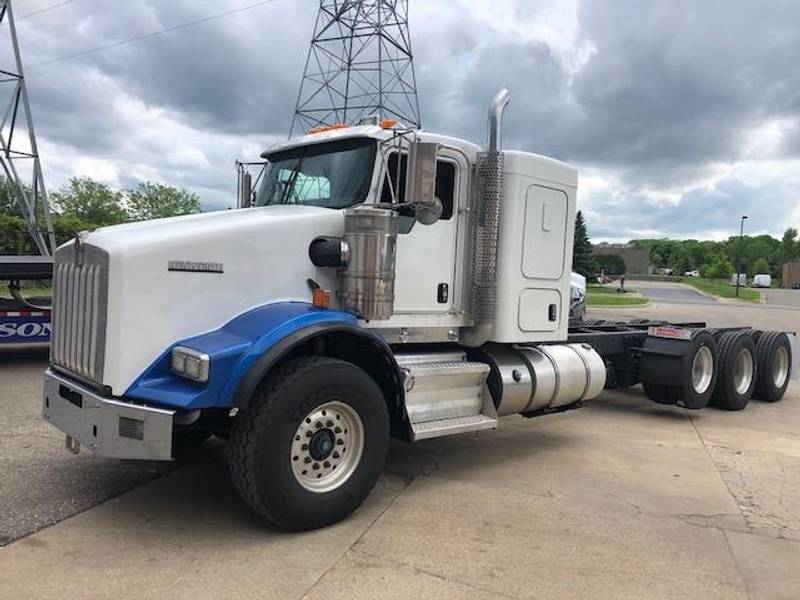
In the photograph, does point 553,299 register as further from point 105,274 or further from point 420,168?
point 105,274

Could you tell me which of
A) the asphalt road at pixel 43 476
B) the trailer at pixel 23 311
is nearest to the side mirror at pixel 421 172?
the asphalt road at pixel 43 476

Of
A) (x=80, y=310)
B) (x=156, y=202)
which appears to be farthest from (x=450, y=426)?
(x=156, y=202)

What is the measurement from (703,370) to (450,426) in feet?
16.5

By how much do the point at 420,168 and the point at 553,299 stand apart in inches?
94.5

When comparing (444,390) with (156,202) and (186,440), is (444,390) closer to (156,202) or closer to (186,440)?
(186,440)

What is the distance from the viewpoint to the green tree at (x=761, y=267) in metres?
137

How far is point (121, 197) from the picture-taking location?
58062mm

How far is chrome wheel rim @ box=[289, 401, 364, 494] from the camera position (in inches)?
176

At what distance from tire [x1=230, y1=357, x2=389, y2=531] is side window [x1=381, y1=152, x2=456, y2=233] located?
1.41 meters

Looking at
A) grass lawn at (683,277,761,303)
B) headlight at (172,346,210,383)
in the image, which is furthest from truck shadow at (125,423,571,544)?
grass lawn at (683,277,761,303)

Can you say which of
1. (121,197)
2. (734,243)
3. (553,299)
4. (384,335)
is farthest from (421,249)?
(734,243)

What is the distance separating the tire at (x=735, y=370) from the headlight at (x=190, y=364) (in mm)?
7545

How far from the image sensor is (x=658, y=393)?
8.75m

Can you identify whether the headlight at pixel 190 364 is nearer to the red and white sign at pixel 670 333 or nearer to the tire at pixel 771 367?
the red and white sign at pixel 670 333
